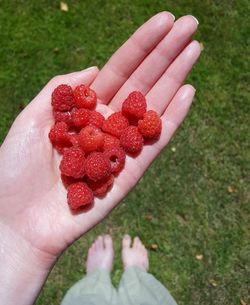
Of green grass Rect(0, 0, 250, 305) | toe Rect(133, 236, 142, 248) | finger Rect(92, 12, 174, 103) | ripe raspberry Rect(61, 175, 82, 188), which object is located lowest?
toe Rect(133, 236, 142, 248)

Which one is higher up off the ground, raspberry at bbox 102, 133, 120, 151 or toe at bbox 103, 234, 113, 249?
raspberry at bbox 102, 133, 120, 151

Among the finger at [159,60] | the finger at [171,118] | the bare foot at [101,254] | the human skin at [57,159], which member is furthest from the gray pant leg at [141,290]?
the finger at [159,60]

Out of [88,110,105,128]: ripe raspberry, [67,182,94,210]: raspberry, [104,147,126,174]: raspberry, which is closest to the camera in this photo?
[67,182,94,210]: raspberry

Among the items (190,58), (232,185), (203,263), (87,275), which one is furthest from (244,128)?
(87,275)

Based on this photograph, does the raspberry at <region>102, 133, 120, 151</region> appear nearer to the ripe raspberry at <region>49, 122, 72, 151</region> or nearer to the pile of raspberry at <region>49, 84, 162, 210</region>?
the pile of raspberry at <region>49, 84, 162, 210</region>

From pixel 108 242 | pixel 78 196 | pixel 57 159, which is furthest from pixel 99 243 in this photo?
pixel 78 196

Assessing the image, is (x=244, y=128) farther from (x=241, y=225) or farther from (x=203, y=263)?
(x=203, y=263)

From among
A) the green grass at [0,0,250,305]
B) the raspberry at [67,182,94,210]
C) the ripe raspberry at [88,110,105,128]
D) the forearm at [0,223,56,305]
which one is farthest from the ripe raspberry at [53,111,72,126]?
the green grass at [0,0,250,305]
